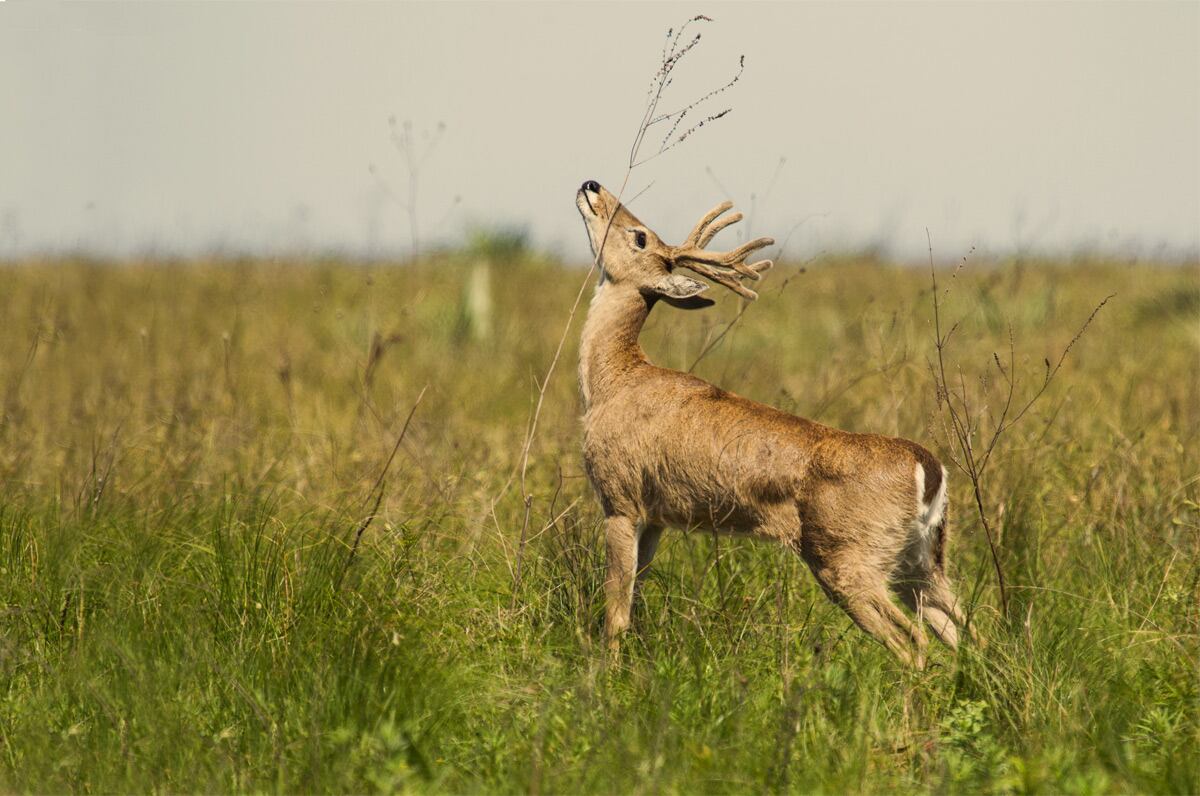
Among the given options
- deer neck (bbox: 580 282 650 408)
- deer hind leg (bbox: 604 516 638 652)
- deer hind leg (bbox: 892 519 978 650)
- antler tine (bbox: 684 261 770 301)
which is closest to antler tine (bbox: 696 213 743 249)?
antler tine (bbox: 684 261 770 301)

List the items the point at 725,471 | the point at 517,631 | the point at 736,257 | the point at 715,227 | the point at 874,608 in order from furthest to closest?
the point at 715,227
the point at 736,257
the point at 725,471
the point at 517,631
the point at 874,608

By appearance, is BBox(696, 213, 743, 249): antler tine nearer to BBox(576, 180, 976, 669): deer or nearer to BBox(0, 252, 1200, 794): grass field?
BBox(576, 180, 976, 669): deer

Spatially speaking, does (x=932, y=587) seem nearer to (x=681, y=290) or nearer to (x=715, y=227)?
(x=681, y=290)

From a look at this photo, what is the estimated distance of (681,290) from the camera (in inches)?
207

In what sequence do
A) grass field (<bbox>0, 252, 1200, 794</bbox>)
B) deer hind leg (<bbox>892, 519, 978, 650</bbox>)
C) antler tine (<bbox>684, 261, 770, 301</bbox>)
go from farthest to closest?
1. antler tine (<bbox>684, 261, 770, 301</bbox>)
2. deer hind leg (<bbox>892, 519, 978, 650</bbox>)
3. grass field (<bbox>0, 252, 1200, 794</bbox>)

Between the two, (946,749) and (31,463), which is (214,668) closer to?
(946,749)

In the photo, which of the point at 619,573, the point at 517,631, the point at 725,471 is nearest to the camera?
the point at 517,631

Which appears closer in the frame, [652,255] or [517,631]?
[517,631]

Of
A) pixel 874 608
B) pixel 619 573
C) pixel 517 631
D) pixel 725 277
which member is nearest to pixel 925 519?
pixel 874 608

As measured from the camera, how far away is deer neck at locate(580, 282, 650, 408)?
5.38 metres

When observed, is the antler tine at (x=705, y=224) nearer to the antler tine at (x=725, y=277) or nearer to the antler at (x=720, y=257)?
the antler at (x=720, y=257)

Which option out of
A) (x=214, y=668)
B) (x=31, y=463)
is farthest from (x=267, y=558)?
(x=31, y=463)

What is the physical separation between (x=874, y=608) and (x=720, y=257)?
164 centimetres

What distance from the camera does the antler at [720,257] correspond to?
5145 millimetres
